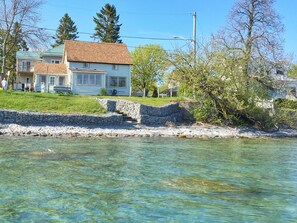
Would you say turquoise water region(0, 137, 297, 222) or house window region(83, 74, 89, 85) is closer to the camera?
turquoise water region(0, 137, 297, 222)

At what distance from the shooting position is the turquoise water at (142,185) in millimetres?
7250

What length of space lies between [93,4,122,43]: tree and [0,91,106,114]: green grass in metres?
38.7

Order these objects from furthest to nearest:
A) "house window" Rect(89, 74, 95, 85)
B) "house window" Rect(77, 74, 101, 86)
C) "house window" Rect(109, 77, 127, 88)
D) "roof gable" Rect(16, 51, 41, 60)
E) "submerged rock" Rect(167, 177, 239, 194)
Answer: "roof gable" Rect(16, 51, 41, 60) < "house window" Rect(109, 77, 127, 88) < "house window" Rect(89, 74, 95, 85) < "house window" Rect(77, 74, 101, 86) < "submerged rock" Rect(167, 177, 239, 194)

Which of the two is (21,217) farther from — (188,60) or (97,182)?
(188,60)

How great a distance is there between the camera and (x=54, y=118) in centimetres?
2294

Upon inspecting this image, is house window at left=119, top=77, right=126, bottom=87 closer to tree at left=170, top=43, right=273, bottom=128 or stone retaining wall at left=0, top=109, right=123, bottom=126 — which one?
tree at left=170, top=43, right=273, bottom=128

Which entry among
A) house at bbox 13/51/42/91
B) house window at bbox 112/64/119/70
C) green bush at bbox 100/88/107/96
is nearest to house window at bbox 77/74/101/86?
green bush at bbox 100/88/107/96

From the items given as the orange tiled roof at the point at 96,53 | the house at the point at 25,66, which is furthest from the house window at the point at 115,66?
the house at the point at 25,66

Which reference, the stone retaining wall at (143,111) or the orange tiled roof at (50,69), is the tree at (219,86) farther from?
the orange tiled roof at (50,69)

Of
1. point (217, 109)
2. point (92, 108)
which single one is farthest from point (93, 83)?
point (217, 109)

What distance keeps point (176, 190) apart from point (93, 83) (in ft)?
103

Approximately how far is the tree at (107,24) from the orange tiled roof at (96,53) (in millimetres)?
20930

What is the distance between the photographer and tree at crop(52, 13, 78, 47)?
235 feet

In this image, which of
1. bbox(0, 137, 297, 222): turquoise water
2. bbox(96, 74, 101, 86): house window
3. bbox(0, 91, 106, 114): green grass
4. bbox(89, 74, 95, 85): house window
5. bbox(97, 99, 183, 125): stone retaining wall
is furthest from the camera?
bbox(96, 74, 101, 86): house window
